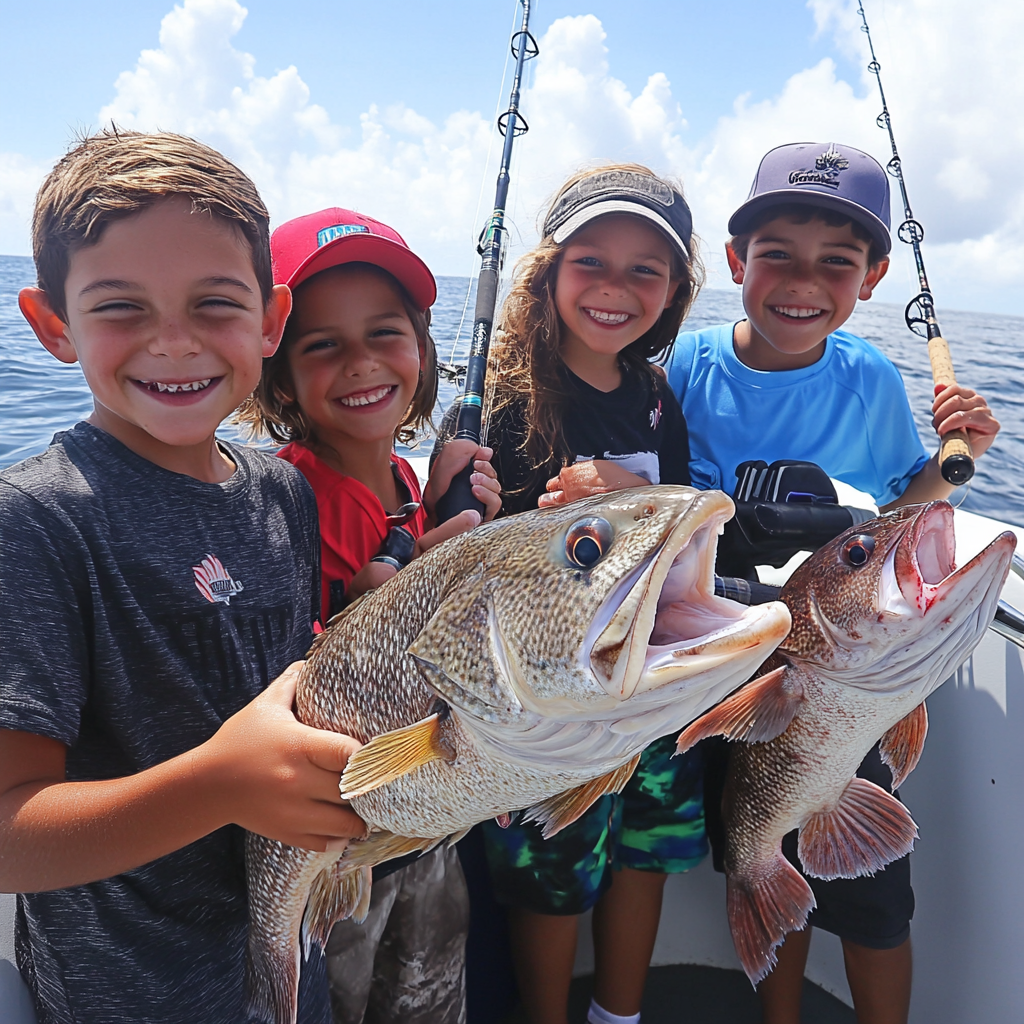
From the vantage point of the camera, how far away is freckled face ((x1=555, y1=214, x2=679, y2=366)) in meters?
2.54

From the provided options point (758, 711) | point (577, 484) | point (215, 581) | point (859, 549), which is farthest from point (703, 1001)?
point (215, 581)

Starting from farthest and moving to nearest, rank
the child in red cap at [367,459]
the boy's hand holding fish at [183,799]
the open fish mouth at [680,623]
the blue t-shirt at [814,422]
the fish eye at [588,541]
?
the blue t-shirt at [814,422] → the child in red cap at [367,459] → the boy's hand holding fish at [183,799] → the fish eye at [588,541] → the open fish mouth at [680,623]

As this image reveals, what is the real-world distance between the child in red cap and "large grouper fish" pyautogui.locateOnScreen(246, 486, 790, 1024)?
0.50 m

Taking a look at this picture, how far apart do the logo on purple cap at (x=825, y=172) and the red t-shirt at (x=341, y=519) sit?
2.10 m

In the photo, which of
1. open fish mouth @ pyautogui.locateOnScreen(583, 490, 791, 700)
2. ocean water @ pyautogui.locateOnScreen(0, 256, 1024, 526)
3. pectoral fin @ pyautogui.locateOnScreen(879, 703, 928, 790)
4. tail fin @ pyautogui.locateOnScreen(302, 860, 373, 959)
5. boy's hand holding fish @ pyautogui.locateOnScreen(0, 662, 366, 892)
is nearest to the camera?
open fish mouth @ pyautogui.locateOnScreen(583, 490, 791, 700)

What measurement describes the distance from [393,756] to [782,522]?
154 cm

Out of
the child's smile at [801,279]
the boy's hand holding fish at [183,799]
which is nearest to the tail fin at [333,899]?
the boy's hand holding fish at [183,799]

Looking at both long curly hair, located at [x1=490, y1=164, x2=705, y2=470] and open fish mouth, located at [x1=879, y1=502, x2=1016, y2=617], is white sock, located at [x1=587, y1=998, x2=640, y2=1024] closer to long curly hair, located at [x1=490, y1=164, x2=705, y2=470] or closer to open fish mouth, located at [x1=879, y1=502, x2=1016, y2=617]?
open fish mouth, located at [x1=879, y1=502, x2=1016, y2=617]

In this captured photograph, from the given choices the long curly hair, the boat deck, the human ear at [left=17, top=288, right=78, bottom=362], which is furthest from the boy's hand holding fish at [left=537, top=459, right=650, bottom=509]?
the boat deck

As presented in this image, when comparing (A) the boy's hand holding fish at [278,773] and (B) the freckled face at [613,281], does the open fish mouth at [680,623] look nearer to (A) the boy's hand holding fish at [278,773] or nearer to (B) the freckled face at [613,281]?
(A) the boy's hand holding fish at [278,773]

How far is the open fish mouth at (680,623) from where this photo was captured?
3.01ft

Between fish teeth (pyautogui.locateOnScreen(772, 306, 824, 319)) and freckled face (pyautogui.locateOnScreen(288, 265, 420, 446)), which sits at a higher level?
fish teeth (pyautogui.locateOnScreen(772, 306, 824, 319))

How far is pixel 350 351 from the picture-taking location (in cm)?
216

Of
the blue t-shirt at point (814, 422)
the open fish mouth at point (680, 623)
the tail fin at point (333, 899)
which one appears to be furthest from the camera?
the blue t-shirt at point (814, 422)
